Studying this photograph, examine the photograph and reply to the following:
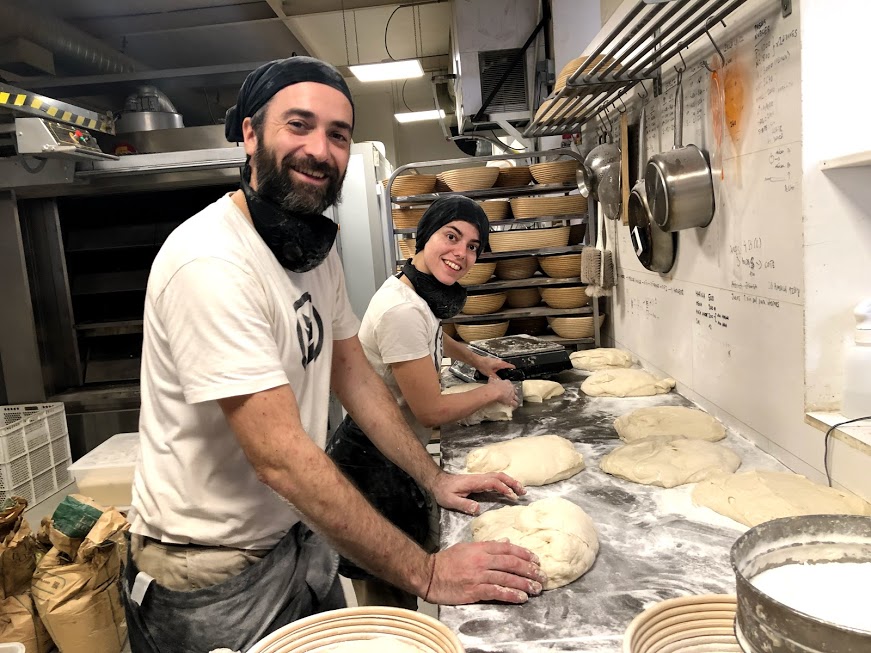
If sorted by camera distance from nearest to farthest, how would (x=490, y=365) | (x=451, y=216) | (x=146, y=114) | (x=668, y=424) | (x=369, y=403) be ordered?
(x=369, y=403)
(x=668, y=424)
(x=451, y=216)
(x=490, y=365)
(x=146, y=114)

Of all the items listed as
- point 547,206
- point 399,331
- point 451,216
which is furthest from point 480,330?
point 399,331

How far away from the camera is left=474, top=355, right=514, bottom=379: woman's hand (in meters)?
2.57

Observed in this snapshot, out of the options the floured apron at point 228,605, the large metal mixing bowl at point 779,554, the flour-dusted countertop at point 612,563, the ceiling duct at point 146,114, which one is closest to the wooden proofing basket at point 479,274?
the flour-dusted countertop at point 612,563

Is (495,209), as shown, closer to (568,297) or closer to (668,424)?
(568,297)

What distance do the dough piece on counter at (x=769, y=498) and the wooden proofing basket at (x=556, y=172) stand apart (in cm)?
221

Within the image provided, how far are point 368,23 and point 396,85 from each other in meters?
2.25

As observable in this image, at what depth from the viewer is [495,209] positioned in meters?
3.35

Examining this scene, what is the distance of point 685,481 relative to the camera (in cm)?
153

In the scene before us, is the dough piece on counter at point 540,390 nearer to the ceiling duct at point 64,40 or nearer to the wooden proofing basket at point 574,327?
the wooden proofing basket at point 574,327

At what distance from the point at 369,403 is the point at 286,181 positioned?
2.29 feet

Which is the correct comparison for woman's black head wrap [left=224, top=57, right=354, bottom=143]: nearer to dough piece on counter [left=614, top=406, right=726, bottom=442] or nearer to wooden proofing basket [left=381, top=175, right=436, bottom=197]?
dough piece on counter [left=614, top=406, right=726, bottom=442]

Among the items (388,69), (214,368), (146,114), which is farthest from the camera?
(388,69)

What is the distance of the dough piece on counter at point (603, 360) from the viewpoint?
285 centimetres

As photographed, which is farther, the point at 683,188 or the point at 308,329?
the point at 683,188
